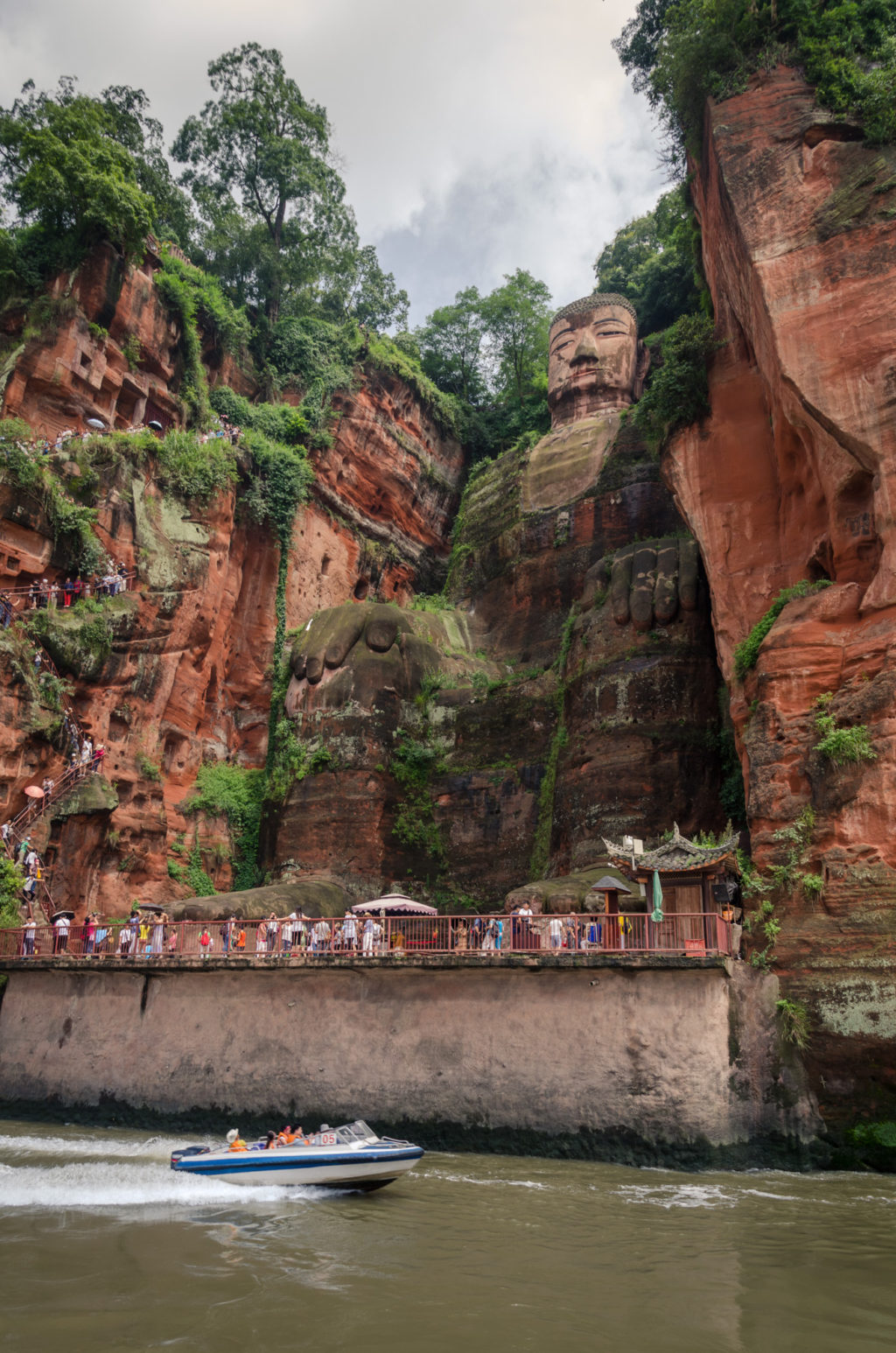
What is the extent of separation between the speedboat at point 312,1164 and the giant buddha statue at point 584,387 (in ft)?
86.5

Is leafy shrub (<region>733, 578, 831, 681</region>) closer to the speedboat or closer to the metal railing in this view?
the metal railing

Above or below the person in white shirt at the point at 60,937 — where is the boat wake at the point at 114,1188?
below

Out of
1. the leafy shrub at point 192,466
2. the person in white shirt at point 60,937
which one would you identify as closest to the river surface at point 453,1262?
the person in white shirt at point 60,937

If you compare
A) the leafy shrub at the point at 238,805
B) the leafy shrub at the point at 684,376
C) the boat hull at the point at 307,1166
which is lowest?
the boat hull at the point at 307,1166

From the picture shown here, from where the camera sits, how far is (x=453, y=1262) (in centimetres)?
1032

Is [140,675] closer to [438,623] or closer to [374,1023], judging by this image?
[438,623]

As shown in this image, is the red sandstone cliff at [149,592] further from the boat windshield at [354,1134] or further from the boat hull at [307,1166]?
the boat windshield at [354,1134]

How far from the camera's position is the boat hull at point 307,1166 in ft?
43.9

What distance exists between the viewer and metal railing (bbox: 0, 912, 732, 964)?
17.5 m

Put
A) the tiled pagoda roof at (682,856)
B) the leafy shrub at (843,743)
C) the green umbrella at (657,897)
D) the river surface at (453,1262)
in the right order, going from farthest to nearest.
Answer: the tiled pagoda roof at (682,856), the green umbrella at (657,897), the leafy shrub at (843,743), the river surface at (453,1262)

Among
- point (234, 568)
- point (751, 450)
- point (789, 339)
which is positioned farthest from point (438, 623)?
point (789, 339)

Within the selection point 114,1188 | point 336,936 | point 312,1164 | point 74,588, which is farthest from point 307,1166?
point 74,588

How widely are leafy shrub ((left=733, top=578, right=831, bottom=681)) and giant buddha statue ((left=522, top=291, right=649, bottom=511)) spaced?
54.8ft

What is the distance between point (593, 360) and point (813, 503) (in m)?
21.6
